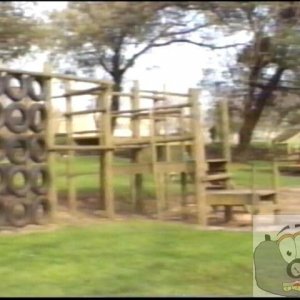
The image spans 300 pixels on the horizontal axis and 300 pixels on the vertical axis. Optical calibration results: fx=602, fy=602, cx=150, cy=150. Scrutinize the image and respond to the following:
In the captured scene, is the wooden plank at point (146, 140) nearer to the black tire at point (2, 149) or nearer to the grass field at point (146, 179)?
the grass field at point (146, 179)

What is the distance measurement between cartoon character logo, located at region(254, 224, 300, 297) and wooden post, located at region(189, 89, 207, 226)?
4.54ft

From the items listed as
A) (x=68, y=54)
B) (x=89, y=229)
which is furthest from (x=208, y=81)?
(x=89, y=229)

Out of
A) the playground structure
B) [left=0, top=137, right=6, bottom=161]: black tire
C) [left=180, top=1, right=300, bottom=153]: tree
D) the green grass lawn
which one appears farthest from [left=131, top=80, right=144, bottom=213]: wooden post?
[left=0, top=137, right=6, bottom=161]: black tire

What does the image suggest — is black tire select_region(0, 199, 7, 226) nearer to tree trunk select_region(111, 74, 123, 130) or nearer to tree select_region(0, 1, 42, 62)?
tree trunk select_region(111, 74, 123, 130)

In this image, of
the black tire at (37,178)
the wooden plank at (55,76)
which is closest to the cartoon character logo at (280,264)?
the wooden plank at (55,76)

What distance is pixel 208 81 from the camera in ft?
15.7

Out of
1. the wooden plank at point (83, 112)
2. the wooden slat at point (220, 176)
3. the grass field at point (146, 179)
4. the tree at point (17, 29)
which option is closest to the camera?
the tree at point (17, 29)

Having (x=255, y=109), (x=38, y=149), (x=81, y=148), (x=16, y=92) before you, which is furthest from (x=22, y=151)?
(x=255, y=109)

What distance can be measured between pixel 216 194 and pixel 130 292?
2.19m

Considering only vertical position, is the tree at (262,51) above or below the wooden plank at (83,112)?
above

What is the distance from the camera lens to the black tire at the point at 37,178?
5.55 metres

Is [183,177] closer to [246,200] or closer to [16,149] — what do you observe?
[246,200]
